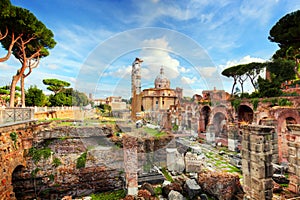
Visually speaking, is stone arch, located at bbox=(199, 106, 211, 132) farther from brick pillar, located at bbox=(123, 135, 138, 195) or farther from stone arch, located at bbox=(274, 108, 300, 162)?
brick pillar, located at bbox=(123, 135, 138, 195)

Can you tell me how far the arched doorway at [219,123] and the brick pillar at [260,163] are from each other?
10.6 meters

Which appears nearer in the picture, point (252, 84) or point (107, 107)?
point (107, 107)

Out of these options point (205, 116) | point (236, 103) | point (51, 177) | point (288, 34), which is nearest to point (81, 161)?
point (51, 177)

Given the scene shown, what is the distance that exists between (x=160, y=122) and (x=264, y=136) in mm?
12929

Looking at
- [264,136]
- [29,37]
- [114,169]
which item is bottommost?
[114,169]

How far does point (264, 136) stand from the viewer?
3.70m

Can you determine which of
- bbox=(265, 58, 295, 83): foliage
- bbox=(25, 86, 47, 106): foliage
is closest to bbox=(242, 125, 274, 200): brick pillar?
bbox=(265, 58, 295, 83): foliage

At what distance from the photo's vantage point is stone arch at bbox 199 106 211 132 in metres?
16.8

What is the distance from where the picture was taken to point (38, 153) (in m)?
8.17

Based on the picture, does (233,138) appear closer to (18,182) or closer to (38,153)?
(38,153)

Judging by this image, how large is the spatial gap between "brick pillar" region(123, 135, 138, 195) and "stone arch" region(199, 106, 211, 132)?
34.4 ft

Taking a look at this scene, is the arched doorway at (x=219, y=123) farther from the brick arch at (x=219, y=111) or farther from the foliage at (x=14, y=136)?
the foliage at (x=14, y=136)

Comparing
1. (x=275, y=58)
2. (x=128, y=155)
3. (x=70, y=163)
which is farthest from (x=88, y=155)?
(x=275, y=58)

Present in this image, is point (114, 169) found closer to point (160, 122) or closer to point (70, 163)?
point (70, 163)
